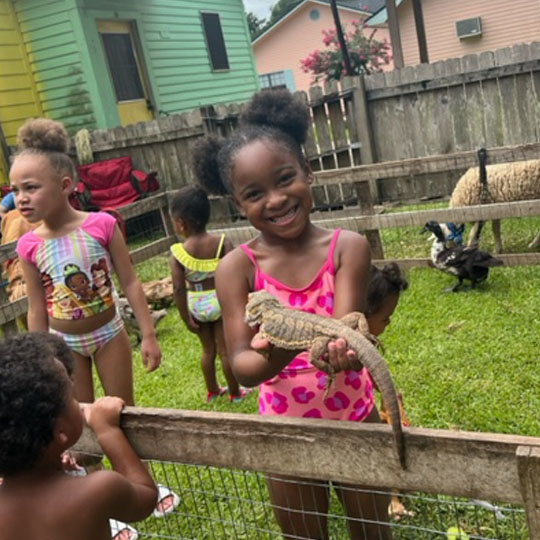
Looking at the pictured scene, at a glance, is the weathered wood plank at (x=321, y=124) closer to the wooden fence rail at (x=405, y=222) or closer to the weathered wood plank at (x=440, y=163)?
the wooden fence rail at (x=405, y=222)

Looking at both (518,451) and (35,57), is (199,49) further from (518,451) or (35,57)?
(518,451)

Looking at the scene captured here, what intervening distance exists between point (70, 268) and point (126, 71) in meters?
10.9

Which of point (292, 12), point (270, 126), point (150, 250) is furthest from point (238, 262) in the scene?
point (292, 12)

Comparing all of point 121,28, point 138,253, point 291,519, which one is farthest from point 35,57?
point 291,519

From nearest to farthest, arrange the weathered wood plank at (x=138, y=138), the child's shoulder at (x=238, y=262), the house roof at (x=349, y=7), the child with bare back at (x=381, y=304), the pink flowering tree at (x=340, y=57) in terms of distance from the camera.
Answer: the child's shoulder at (x=238, y=262)
the child with bare back at (x=381, y=304)
the weathered wood plank at (x=138, y=138)
the pink flowering tree at (x=340, y=57)
the house roof at (x=349, y=7)

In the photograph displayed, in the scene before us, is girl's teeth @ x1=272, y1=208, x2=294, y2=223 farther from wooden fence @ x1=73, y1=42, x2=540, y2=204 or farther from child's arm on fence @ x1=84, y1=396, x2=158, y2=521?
wooden fence @ x1=73, y1=42, x2=540, y2=204

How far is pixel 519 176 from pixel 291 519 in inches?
227

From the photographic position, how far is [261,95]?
211 cm

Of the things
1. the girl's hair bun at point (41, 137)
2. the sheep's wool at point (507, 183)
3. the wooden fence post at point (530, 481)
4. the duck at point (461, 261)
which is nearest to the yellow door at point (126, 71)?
the sheep's wool at point (507, 183)

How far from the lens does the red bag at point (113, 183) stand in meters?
9.86

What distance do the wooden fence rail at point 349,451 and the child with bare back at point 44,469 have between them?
18cm

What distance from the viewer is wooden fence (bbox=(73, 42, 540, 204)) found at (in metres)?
8.39

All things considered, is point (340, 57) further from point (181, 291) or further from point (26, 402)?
point (26, 402)

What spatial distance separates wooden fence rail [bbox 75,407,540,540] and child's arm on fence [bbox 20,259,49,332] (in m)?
1.30
